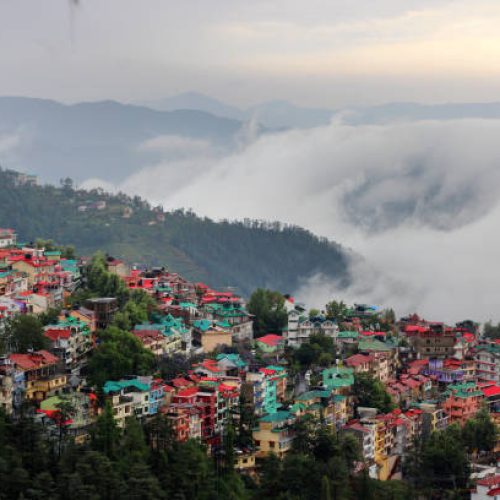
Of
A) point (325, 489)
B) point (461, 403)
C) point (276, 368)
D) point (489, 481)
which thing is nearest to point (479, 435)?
point (461, 403)

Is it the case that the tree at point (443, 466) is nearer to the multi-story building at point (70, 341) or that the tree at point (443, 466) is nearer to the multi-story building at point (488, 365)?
the multi-story building at point (488, 365)

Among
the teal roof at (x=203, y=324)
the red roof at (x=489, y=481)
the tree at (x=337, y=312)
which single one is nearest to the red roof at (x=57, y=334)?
the teal roof at (x=203, y=324)

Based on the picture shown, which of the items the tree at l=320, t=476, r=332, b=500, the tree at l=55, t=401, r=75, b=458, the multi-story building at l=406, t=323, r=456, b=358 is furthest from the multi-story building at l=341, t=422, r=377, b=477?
the multi-story building at l=406, t=323, r=456, b=358

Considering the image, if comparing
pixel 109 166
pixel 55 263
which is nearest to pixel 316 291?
pixel 55 263

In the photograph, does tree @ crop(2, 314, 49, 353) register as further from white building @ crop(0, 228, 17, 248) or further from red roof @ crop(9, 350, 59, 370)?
white building @ crop(0, 228, 17, 248)

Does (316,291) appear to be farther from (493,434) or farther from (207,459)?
(207,459)

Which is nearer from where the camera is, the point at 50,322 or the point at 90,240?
the point at 50,322
